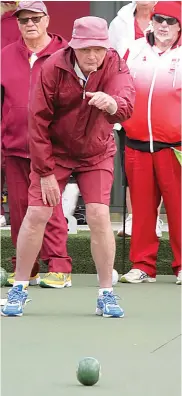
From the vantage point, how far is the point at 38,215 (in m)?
5.87

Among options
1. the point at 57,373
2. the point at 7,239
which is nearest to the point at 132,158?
the point at 7,239

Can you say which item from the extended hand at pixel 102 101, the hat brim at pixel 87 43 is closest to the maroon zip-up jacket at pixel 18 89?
the hat brim at pixel 87 43

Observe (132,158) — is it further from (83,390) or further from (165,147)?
(83,390)

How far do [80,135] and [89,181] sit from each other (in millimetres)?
287

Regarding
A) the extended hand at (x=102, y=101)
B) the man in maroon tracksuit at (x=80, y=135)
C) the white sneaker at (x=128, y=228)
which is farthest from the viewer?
the white sneaker at (x=128, y=228)

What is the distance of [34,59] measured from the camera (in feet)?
24.2

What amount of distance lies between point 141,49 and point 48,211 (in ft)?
7.36

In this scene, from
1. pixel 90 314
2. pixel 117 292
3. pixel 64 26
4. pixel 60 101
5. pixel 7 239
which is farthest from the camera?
pixel 64 26

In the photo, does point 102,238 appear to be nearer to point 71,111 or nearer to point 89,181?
point 89,181

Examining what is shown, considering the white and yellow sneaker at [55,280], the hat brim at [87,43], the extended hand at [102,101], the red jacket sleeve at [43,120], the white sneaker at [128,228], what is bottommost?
the white sneaker at [128,228]

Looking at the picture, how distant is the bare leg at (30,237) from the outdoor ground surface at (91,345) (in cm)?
28

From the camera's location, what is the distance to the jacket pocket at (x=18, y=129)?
7398mm

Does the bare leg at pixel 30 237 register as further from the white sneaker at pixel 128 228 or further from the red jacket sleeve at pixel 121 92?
the white sneaker at pixel 128 228

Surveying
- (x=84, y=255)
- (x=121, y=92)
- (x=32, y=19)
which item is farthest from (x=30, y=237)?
(x=84, y=255)
